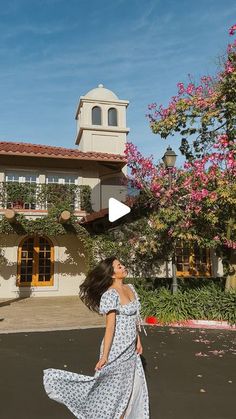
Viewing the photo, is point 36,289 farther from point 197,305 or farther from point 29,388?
point 29,388

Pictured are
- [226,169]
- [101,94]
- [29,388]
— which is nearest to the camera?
[29,388]

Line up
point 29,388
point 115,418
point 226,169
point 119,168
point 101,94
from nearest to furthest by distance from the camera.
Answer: point 115,418
point 29,388
point 226,169
point 119,168
point 101,94

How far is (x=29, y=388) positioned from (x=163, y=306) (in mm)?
5467

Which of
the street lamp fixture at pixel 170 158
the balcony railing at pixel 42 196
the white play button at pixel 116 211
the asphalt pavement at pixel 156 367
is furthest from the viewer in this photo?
the balcony railing at pixel 42 196

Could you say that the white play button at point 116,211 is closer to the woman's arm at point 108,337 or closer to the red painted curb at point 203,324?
the red painted curb at point 203,324

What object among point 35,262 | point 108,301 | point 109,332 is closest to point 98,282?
point 108,301

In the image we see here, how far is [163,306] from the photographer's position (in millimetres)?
9617

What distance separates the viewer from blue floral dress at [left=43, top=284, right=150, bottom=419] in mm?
3160

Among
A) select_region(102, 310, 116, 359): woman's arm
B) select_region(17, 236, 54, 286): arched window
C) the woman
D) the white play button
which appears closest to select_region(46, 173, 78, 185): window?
select_region(17, 236, 54, 286): arched window

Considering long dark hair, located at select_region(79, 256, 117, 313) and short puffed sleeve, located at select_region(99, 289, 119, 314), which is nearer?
short puffed sleeve, located at select_region(99, 289, 119, 314)

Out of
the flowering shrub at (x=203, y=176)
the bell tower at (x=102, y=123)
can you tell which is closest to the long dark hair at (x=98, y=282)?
the flowering shrub at (x=203, y=176)

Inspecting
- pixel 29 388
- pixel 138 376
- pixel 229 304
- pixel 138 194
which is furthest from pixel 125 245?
pixel 138 376

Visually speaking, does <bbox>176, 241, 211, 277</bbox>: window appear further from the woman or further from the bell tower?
the woman

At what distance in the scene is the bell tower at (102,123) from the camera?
20.2 metres
